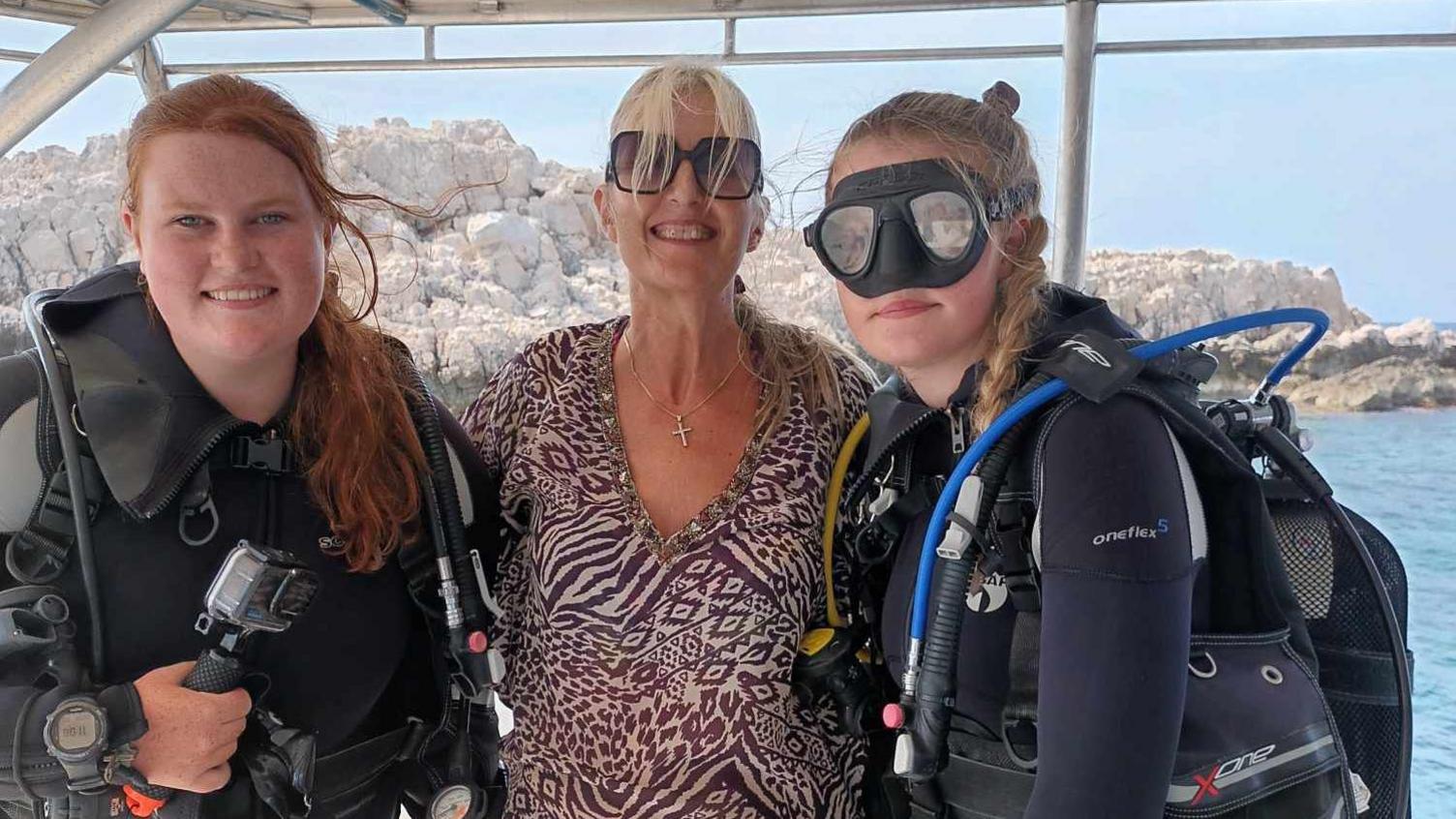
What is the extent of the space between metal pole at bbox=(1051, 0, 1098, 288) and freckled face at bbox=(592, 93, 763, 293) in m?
1.43

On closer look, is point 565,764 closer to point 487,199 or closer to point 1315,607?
point 1315,607

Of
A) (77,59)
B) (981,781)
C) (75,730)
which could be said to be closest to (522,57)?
(77,59)

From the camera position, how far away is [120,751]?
111cm

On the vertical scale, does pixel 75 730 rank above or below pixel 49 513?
below

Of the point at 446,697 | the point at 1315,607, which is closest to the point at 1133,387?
the point at 1315,607

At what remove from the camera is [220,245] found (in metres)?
1.24

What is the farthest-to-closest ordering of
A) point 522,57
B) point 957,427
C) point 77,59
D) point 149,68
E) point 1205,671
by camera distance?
point 149,68 < point 522,57 < point 77,59 < point 957,427 < point 1205,671

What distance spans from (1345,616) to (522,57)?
2.82 m

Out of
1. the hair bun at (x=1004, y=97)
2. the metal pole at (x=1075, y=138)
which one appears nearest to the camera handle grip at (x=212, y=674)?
the hair bun at (x=1004, y=97)

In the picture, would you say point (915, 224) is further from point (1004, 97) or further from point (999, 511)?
point (999, 511)

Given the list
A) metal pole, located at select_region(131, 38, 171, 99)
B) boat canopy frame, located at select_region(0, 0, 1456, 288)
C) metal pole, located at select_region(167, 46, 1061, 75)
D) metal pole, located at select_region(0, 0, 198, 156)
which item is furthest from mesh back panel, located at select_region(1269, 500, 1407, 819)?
metal pole, located at select_region(131, 38, 171, 99)

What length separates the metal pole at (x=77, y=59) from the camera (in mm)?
2527

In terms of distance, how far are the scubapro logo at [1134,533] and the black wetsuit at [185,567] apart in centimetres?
95

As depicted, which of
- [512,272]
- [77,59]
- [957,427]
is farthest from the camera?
[512,272]
